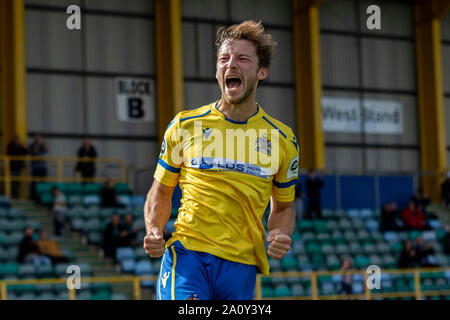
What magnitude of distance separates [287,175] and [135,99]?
65.5 ft

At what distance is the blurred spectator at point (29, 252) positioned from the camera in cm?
1550

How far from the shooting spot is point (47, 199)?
19703 millimetres

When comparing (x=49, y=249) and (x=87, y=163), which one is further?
(x=87, y=163)

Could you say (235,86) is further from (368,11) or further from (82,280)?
(368,11)

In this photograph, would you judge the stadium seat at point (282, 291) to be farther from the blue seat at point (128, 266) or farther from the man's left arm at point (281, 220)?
the man's left arm at point (281, 220)

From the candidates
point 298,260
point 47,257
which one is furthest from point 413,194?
point 47,257

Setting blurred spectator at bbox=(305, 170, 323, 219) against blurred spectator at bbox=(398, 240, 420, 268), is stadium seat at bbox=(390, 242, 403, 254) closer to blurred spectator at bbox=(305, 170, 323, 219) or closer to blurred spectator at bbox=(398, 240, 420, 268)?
blurred spectator at bbox=(398, 240, 420, 268)

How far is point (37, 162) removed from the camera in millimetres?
21281

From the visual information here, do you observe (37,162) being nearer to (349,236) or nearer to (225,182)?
(349,236)

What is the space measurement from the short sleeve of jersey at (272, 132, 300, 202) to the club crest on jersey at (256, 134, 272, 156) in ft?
0.45

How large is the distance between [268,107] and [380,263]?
831 cm

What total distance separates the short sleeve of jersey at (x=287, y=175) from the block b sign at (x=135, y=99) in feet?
64.5
